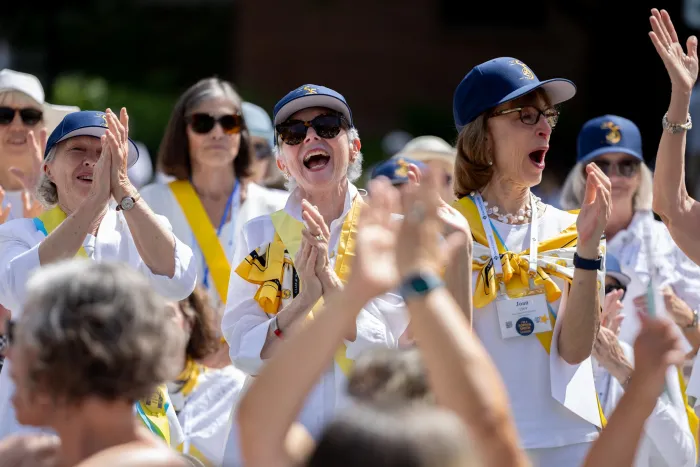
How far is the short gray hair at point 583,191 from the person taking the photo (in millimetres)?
6309

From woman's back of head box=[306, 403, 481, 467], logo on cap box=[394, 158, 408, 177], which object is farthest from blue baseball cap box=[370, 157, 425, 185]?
woman's back of head box=[306, 403, 481, 467]

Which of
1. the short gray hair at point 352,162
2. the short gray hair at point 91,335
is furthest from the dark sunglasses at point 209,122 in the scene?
the short gray hair at point 91,335

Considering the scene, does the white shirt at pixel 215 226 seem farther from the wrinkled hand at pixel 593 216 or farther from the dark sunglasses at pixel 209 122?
the wrinkled hand at pixel 593 216

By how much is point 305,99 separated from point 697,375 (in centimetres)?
218

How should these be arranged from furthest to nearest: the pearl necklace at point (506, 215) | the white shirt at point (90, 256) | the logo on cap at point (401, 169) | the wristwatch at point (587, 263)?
the logo on cap at point (401, 169) < the pearl necklace at point (506, 215) < the white shirt at point (90, 256) < the wristwatch at point (587, 263)

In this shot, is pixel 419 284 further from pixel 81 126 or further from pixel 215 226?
pixel 215 226

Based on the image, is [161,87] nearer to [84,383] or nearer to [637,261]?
[637,261]

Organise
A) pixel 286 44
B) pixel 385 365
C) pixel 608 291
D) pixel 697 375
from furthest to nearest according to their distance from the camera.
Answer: pixel 286 44 < pixel 608 291 < pixel 697 375 < pixel 385 365

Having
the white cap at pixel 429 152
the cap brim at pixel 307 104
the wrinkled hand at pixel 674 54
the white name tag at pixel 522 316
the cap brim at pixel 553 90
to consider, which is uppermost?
the wrinkled hand at pixel 674 54

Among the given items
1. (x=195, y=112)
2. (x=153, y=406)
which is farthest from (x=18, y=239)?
(x=195, y=112)

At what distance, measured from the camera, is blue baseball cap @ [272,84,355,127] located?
4.55 metres

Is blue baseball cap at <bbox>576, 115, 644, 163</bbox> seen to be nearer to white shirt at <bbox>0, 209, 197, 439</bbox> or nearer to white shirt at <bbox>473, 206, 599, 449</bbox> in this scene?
white shirt at <bbox>473, 206, 599, 449</bbox>

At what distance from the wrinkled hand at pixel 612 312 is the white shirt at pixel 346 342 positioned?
4.24 feet

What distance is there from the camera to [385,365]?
2.70m
